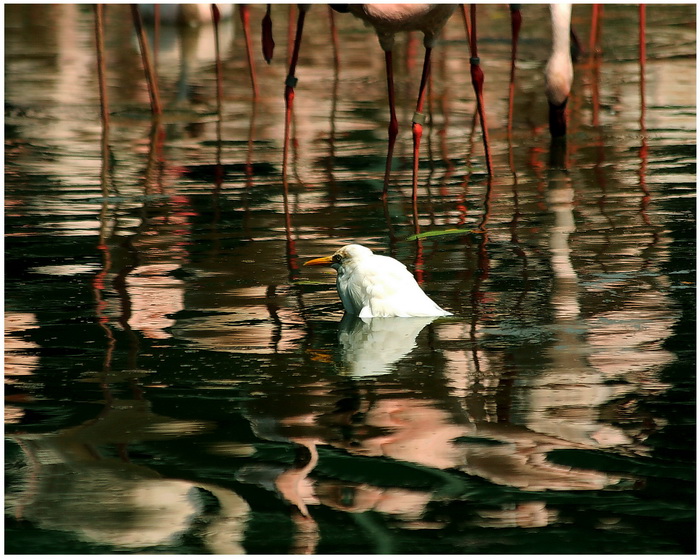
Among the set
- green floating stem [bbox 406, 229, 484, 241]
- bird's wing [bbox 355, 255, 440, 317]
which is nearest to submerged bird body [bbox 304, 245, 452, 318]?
bird's wing [bbox 355, 255, 440, 317]

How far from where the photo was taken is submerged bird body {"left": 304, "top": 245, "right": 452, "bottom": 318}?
488 cm

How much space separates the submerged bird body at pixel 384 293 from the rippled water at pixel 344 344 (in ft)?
0.20

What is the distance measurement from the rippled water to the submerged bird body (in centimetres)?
6

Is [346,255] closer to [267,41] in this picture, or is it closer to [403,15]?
[403,15]

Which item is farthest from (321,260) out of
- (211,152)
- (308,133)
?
(308,133)

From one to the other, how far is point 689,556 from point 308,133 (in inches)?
→ 286

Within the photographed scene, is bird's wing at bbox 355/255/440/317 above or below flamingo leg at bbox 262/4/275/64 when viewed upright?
below

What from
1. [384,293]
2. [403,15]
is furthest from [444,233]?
[384,293]

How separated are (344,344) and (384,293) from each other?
33cm

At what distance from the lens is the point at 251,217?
7043 millimetres

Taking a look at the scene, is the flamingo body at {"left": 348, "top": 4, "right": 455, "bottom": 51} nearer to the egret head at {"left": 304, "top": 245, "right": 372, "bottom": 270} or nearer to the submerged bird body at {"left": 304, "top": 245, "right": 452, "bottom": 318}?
the egret head at {"left": 304, "top": 245, "right": 372, "bottom": 270}

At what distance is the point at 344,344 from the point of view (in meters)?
4.66

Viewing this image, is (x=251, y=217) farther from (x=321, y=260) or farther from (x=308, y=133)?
(x=308, y=133)

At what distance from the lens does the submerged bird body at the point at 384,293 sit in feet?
16.0
